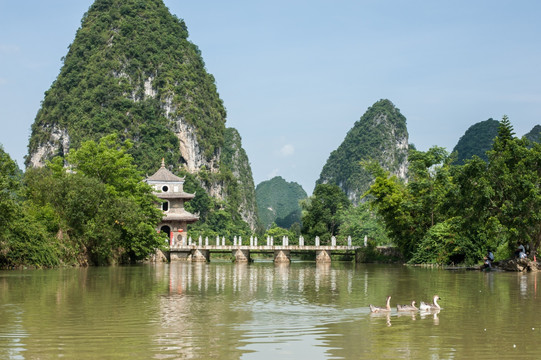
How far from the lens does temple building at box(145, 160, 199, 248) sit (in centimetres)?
6194

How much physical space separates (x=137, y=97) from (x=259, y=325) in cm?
10669

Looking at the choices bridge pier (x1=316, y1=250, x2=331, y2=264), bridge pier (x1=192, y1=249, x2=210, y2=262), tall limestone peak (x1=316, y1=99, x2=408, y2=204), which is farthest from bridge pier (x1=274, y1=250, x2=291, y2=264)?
tall limestone peak (x1=316, y1=99, x2=408, y2=204)

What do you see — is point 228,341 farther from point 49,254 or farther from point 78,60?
point 78,60

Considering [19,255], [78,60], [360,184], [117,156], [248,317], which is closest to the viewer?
Answer: [248,317]

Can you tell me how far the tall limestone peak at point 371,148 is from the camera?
149m

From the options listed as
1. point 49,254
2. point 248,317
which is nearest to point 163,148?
point 49,254

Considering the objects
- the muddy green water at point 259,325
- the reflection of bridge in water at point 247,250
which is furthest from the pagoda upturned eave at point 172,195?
the muddy green water at point 259,325

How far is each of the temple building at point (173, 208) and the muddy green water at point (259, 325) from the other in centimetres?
4273

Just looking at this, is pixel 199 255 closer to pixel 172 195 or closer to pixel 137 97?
pixel 172 195

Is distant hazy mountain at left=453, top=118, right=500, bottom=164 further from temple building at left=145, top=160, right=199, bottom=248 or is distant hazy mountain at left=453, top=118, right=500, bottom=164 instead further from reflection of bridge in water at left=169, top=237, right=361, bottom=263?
temple building at left=145, top=160, right=199, bottom=248

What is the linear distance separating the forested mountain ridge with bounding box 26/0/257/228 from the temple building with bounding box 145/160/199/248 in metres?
40.0

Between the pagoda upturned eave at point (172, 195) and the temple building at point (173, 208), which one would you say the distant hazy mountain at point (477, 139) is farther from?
the pagoda upturned eave at point (172, 195)

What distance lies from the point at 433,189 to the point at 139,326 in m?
35.3

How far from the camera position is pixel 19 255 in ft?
98.7
